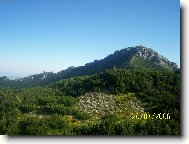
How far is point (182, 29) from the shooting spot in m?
6.14

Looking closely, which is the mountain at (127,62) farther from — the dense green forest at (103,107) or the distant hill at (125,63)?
the dense green forest at (103,107)

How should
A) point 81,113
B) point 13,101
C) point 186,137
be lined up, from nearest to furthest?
point 186,137, point 81,113, point 13,101

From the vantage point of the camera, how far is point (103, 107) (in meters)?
7.63

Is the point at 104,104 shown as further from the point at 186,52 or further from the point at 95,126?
the point at 186,52

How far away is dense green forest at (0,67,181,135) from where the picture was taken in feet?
20.7

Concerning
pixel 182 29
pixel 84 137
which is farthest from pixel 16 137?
pixel 182 29

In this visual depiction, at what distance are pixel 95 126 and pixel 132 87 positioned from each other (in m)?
1.77

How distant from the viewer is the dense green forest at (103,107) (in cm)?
632

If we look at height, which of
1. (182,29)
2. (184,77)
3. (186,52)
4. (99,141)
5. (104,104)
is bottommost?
(99,141)

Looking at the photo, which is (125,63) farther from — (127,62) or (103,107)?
(103,107)
